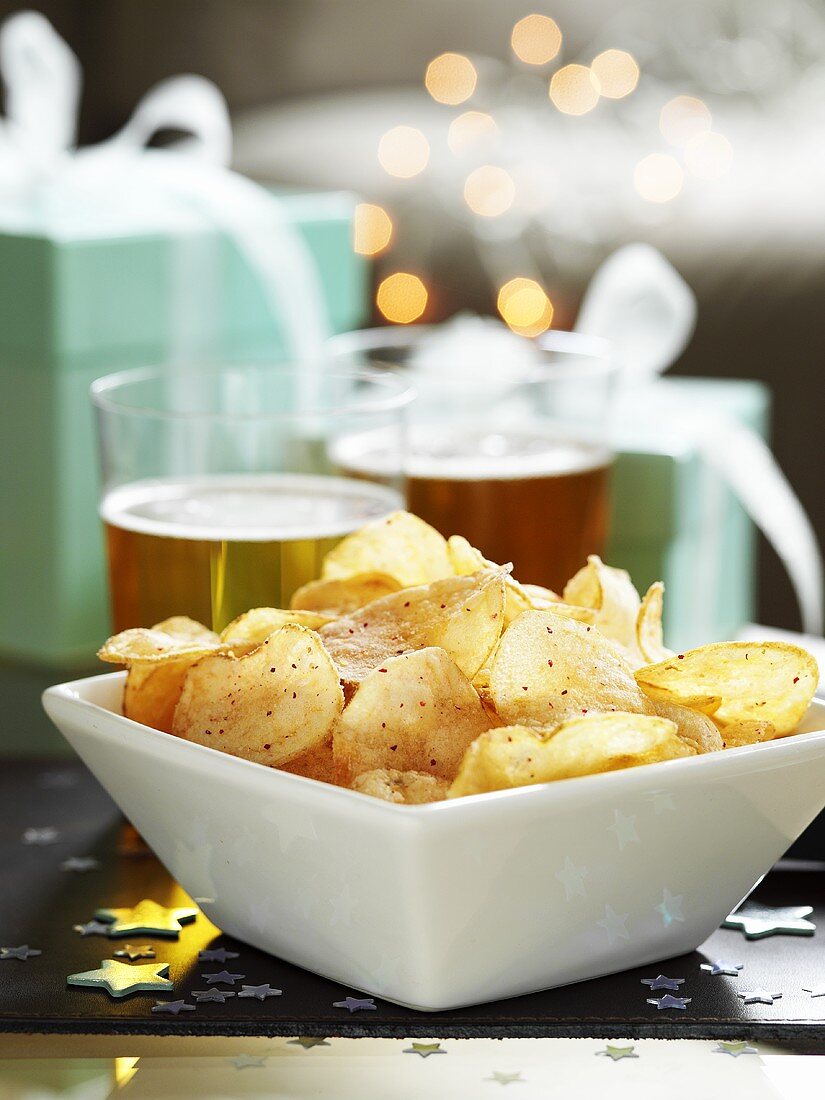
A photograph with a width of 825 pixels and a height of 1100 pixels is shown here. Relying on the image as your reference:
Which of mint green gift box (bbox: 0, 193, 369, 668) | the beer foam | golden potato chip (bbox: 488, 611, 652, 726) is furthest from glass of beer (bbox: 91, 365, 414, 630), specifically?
golden potato chip (bbox: 488, 611, 652, 726)

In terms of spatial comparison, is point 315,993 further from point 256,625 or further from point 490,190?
point 490,190

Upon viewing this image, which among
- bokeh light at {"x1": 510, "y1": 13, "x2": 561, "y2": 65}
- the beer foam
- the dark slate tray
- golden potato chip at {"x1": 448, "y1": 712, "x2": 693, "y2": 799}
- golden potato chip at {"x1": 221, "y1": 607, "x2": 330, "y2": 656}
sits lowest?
the dark slate tray

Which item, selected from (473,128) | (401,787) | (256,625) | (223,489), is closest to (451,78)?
(473,128)

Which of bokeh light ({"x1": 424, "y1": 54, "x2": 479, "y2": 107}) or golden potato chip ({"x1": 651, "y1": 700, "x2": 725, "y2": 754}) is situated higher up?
bokeh light ({"x1": 424, "y1": 54, "x2": 479, "y2": 107})

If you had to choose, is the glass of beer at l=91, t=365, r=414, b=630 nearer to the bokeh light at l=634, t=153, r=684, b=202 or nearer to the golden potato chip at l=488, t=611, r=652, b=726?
the golden potato chip at l=488, t=611, r=652, b=726

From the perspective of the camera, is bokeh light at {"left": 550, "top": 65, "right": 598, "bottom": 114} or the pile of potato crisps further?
bokeh light at {"left": 550, "top": 65, "right": 598, "bottom": 114}

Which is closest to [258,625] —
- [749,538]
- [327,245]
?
[327,245]

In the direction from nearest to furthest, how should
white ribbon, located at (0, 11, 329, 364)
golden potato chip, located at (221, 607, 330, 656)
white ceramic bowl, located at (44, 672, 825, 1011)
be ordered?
white ceramic bowl, located at (44, 672, 825, 1011) → golden potato chip, located at (221, 607, 330, 656) → white ribbon, located at (0, 11, 329, 364)
